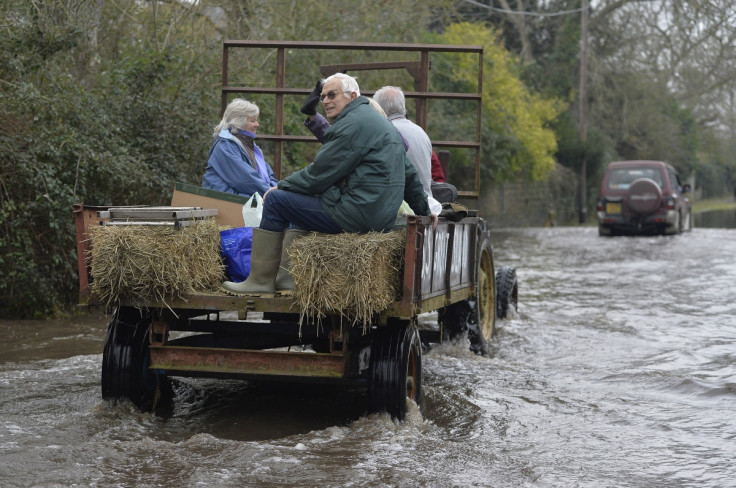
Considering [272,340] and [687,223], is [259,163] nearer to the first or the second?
[272,340]

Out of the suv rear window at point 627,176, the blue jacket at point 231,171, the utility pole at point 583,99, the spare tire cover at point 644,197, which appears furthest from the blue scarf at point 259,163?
the utility pole at point 583,99

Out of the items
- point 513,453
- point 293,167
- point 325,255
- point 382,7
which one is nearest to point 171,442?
point 325,255

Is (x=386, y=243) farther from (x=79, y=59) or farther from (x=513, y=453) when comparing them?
(x=79, y=59)

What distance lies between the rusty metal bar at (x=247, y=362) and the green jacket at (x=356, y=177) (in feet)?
2.84

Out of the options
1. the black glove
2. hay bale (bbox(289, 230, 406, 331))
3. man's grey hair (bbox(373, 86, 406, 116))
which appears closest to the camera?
hay bale (bbox(289, 230, 406, 331))

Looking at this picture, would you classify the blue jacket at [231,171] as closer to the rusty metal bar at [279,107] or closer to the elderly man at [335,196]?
the elderly man at [335,196]

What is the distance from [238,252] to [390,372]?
1.44 m

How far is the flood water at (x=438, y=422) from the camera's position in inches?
227

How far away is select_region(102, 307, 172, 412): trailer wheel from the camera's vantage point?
6871mm

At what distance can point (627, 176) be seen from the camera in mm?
30109

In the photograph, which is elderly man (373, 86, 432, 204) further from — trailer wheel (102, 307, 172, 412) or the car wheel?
the car wheel

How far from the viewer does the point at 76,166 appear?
11219 mm

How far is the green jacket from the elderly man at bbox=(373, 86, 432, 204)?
5.21 ft

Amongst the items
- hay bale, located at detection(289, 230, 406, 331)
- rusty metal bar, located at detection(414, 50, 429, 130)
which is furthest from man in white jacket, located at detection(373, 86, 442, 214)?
hay bale, located at detection(289, 230, 406, 331)
